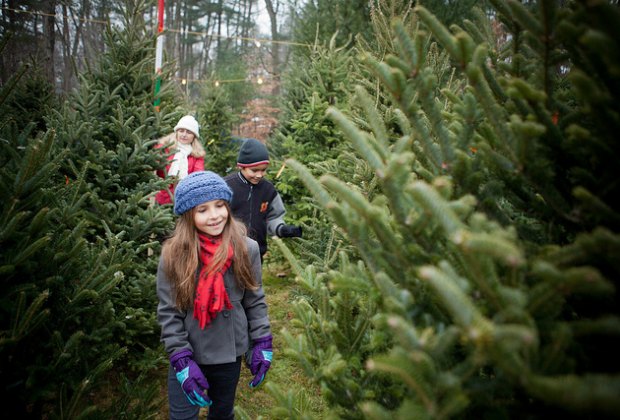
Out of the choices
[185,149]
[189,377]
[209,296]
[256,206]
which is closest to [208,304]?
[209,296]

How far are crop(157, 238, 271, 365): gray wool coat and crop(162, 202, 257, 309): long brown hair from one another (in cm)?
6

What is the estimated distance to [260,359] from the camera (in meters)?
2.51

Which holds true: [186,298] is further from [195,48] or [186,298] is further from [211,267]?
[195,48]

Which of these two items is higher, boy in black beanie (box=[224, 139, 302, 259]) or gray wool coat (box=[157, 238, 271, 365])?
boy in black beanie (box=[224, 139, 302, 259])

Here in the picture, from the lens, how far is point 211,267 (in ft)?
7.75

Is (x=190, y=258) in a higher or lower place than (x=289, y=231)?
higher

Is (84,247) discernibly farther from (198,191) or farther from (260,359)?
(260,359)

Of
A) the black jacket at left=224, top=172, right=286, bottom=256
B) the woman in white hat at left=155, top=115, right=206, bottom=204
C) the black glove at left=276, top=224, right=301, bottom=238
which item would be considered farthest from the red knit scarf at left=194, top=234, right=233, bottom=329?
the woman in white hat at left=155, top=115, right=206, bottom=204

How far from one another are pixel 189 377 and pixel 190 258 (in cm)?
72

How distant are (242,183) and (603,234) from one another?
4159mm

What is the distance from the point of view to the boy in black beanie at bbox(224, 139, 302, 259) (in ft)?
14.8

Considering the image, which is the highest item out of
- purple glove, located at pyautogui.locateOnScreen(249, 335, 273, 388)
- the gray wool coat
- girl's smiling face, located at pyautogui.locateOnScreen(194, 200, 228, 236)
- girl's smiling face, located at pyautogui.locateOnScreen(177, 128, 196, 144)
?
girl's smiling face, located at pyautogui.locateOnScreen(177, 128, 196, 144)

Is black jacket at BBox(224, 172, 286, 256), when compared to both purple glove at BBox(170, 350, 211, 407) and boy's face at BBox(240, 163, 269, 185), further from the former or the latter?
purple glove at BBox(170, 350, 211, 407)

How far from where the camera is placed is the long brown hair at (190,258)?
7.68 ft
